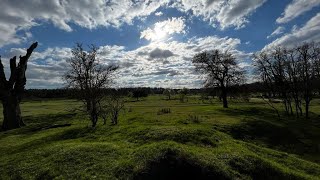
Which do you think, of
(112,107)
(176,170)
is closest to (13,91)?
(112,107)

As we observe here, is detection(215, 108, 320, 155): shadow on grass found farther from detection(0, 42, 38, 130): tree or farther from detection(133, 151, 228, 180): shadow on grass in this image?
detection(0, 42, 38, 130): tree

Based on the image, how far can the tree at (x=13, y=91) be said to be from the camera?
128 feet

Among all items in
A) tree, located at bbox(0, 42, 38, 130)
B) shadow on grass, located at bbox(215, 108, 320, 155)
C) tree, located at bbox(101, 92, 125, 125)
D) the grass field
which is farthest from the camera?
tree, located at bbox(0, 42, 38, 130)

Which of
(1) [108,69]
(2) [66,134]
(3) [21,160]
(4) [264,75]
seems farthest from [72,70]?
(3) [21,160]

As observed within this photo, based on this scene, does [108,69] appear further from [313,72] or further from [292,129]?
[313,72]

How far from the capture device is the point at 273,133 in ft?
118

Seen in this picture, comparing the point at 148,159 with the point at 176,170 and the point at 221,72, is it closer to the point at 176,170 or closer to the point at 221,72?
the point at 176,170

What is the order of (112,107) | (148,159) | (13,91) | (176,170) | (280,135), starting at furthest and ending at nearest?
(13,91)
(112,107)
(280,135)
(148,159)
(176,170)

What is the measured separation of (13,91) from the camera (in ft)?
131

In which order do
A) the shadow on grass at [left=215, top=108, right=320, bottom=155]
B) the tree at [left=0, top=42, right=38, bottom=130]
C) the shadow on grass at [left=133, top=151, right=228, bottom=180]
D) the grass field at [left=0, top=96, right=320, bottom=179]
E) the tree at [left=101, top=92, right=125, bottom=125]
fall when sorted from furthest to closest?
the tree at [left=0, top=42, right=38, bottom=130]
the tree at [left=101, top=92, right=125, bottom=125]
the shadow on grass at [left=215, top=108, right=320, bottom=155]
the grass field at [left=0, top=96, right=320, bottom=179]
the shadow on grass at [left=133, top=151, right=228, bottom=180]

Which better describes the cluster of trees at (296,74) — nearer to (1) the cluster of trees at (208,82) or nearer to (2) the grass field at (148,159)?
(1) the cluster of trees at (208,82)

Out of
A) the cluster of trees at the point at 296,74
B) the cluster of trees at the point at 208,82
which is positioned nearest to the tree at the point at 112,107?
the cluster of trees at the point at 208,82

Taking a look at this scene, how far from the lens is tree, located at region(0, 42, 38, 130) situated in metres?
39.1

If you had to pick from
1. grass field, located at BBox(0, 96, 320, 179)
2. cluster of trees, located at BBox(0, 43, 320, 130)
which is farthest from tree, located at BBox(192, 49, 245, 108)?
grass field, located at BBox(0, 96, 320, 179)
